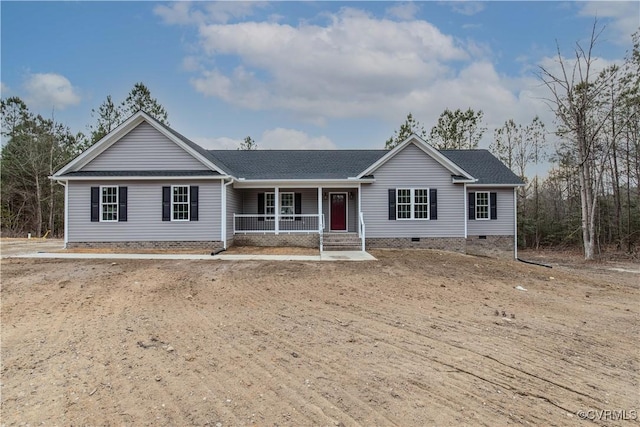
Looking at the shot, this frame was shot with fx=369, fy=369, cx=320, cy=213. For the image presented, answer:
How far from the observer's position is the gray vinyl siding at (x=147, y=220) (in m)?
15.0

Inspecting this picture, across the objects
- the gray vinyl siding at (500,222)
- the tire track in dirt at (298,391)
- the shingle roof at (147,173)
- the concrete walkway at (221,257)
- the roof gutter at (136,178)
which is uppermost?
the shingle roof at (147,173)

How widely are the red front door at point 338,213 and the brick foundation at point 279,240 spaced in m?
1.95

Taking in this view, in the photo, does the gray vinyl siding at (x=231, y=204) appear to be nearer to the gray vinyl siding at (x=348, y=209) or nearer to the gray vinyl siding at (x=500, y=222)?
the gray vinyl siding at (x=348, y=209)

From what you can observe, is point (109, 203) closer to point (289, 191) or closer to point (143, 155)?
point (143, 155)

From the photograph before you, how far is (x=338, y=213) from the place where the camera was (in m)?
18.2

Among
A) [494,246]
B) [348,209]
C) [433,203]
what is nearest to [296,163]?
[348,209]

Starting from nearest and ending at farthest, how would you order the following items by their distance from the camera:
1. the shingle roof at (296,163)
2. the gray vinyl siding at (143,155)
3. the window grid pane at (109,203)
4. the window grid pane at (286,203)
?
the window grid pane at (109,203), the gray vinyl siding at (143,155), the shingle roof at (296,163), the window grid pane at (286,203)

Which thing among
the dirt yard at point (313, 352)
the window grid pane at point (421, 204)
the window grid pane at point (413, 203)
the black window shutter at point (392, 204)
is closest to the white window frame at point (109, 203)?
the dirt yard at point (313, 352)

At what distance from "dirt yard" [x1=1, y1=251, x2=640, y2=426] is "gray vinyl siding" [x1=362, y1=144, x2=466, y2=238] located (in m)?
7.05

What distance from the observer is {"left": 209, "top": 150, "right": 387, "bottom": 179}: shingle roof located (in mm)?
17234

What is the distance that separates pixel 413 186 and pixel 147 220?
11363 millimetres

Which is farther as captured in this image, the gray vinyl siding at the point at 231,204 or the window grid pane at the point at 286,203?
the window grid pane at the point at 286,203

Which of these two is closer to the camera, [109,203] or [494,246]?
[109,203]

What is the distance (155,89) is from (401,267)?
29292 millimetres
